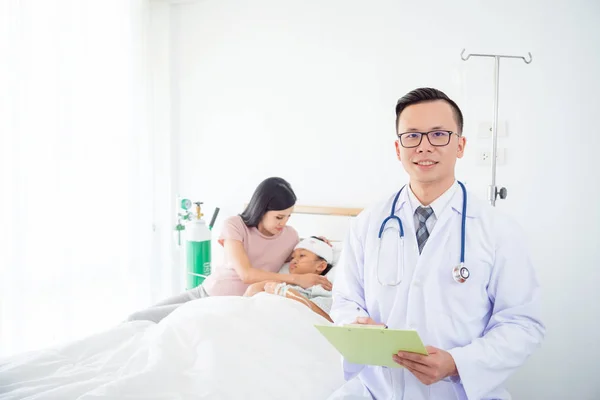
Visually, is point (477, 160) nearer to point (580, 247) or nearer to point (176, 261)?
point (580, 247)

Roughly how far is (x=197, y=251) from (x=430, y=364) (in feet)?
6.97

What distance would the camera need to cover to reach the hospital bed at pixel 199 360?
56.0 inches

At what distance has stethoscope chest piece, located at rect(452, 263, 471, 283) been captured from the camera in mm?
1133

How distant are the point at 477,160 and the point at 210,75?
195 centimetres

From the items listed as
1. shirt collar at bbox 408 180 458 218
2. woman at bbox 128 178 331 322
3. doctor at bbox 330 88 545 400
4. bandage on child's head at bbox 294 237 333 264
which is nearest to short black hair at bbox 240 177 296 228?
woman at bbox 128 178 331 322

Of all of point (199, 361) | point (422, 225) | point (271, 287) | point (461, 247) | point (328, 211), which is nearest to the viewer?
point (461, 247)

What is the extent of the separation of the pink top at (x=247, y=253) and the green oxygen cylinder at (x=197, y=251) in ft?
1.45

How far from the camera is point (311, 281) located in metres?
2.30

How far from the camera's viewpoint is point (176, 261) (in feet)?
12.3

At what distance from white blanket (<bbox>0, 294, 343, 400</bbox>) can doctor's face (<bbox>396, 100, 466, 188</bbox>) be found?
77cm

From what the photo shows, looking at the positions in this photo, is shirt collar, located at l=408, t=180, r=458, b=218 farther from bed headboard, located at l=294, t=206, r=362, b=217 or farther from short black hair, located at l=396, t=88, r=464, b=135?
bed headboard, located at l=294, t=206, r=362, b=217

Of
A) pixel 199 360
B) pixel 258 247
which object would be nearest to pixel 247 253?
pixel 258 247

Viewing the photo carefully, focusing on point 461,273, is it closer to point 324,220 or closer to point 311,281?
point 311,281

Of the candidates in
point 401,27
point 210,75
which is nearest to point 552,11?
point 401,27
